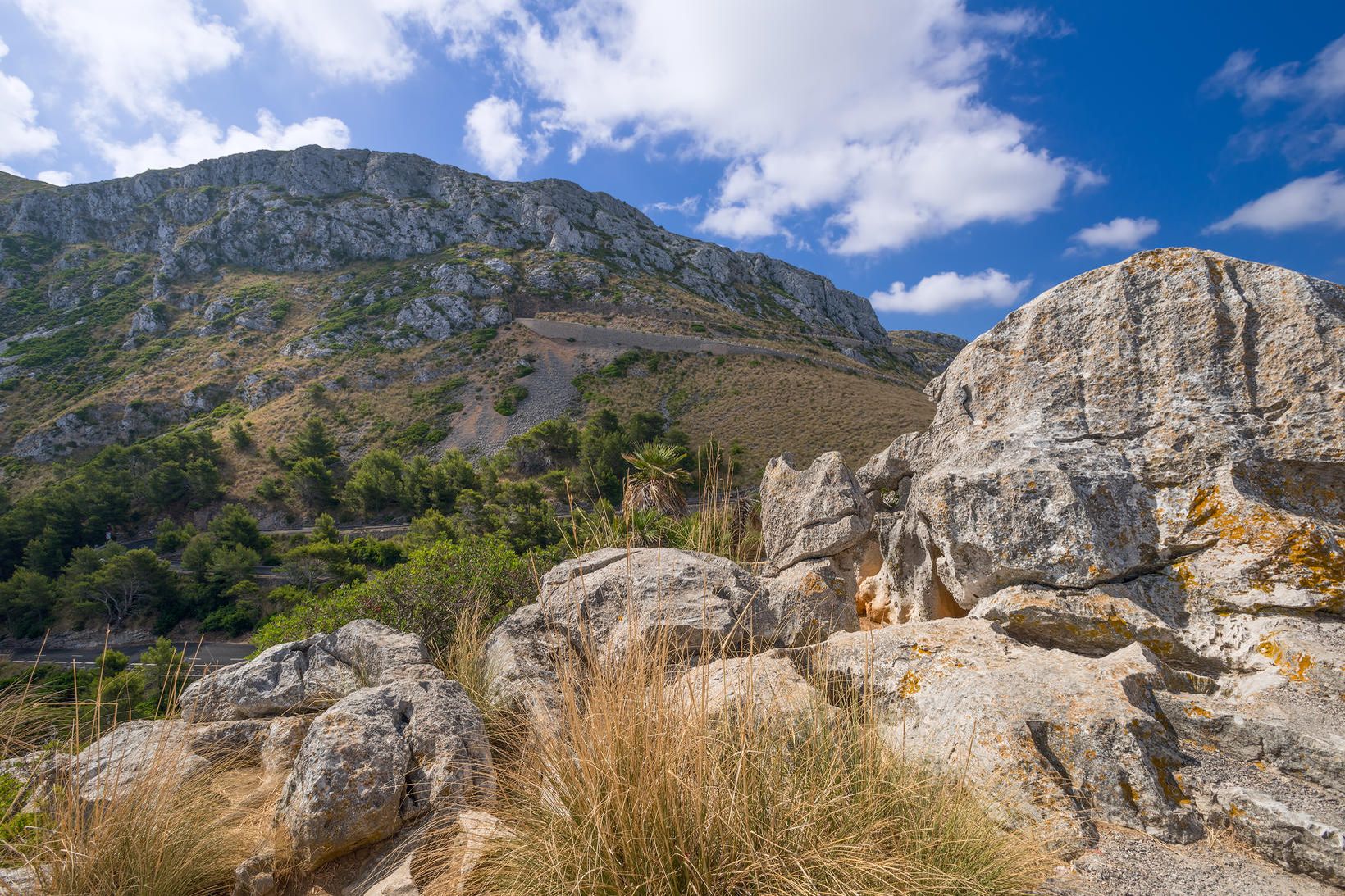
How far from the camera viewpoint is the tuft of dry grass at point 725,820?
1895mm

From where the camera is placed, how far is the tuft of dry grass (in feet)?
6.22

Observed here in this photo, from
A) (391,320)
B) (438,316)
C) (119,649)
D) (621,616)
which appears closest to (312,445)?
(119,649)

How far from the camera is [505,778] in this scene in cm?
329

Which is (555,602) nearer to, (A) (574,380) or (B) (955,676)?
(B) (955,676)

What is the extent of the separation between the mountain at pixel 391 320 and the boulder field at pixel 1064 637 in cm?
3760

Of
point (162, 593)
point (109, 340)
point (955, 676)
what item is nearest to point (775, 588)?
point (955, 676)

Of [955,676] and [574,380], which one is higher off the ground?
[574,380]

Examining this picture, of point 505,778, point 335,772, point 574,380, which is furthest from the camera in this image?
point 574,380

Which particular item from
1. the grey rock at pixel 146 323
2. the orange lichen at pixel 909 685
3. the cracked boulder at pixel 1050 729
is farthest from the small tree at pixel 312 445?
the cracked boulder at pixel 1050 729

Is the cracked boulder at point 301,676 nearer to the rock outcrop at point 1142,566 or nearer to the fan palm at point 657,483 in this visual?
the rock outcrop at point 1142,566

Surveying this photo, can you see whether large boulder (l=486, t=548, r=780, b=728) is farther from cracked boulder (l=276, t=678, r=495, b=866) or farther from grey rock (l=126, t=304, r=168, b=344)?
grey rock (l=126, t=304, r=168, b=344)

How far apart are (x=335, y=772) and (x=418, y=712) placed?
0.52 meters

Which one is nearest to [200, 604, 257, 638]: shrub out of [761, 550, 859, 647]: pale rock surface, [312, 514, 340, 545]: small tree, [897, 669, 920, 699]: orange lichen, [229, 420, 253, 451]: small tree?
[312, 514, 340, 545]: small tree

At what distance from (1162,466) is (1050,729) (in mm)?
2250
